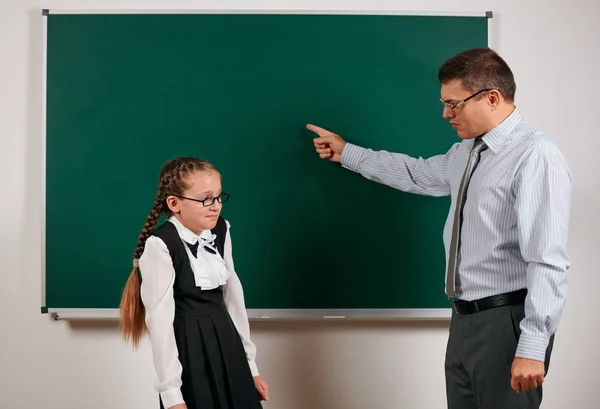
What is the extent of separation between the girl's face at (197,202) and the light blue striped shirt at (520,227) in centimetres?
78

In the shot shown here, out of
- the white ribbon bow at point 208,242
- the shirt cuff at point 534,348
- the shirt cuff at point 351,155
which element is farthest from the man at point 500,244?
the white ribbon bow at point 208,242

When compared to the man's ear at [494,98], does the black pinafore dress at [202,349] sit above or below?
below

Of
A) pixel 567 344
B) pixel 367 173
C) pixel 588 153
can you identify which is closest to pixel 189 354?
pixel 367 173

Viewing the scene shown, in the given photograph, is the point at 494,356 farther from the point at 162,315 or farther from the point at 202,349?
the point at 162,315

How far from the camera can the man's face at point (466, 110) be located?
5.83 ft

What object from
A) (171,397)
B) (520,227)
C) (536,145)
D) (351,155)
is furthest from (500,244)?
(171,397)

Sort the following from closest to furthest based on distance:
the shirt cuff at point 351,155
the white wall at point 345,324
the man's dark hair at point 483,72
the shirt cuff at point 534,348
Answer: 1. the shirt cuff at point 534,348
2. the man's dark hair at point 483,72
3. the shirt cuff at point 351,155
4. the white wall at point 345,324

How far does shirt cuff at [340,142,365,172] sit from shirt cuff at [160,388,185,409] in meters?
1.16

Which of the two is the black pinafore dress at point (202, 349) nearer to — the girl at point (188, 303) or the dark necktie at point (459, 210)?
the girl at point (188, 303)

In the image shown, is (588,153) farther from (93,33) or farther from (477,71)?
(93,33)

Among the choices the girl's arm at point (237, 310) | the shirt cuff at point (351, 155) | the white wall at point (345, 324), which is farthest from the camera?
the white wall at point (345, 324)

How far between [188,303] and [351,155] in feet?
3.18

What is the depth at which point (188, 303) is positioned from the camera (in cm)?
177

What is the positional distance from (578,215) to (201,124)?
5.63 feet
